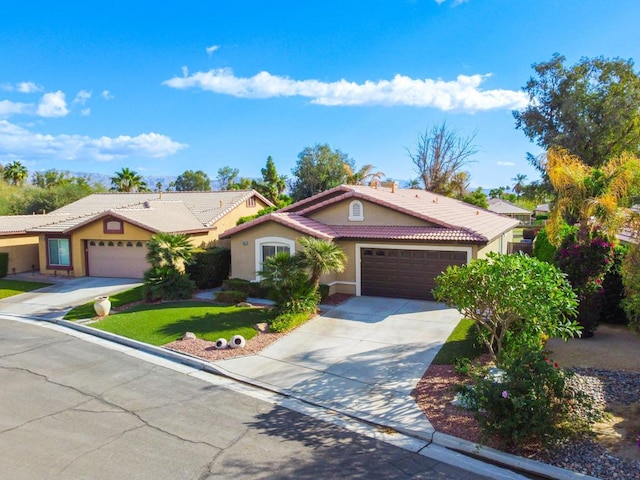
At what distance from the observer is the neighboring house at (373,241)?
60.0 feet

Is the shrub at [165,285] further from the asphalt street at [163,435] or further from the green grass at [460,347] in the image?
the green grass at [460,347]

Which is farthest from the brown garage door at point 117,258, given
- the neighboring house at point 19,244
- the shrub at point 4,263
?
the neighboring house at point 19,244

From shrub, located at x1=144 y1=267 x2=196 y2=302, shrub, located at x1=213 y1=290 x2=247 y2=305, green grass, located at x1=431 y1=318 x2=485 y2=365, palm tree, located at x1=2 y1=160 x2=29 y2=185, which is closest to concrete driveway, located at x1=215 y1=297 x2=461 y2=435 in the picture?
green grass, located at x1=431 y1=318 x2=485 y2=365

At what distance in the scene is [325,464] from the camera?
729 cm

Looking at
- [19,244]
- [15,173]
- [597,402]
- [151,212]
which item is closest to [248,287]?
Result: [151,212]

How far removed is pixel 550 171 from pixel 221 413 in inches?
455

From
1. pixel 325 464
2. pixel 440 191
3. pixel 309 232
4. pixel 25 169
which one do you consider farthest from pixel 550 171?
pixel 25 169

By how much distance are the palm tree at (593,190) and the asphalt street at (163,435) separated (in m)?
9.13

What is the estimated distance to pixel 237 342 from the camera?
526 inches

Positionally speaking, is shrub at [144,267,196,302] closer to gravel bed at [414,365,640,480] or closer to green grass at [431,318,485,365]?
green grass at [431,318,485,365]

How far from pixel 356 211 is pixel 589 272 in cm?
1010

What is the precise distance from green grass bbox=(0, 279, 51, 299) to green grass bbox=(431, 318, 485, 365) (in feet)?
66.8

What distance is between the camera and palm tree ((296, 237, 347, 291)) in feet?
52.7

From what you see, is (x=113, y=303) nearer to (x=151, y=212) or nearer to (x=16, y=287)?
(x=16, y=287)
